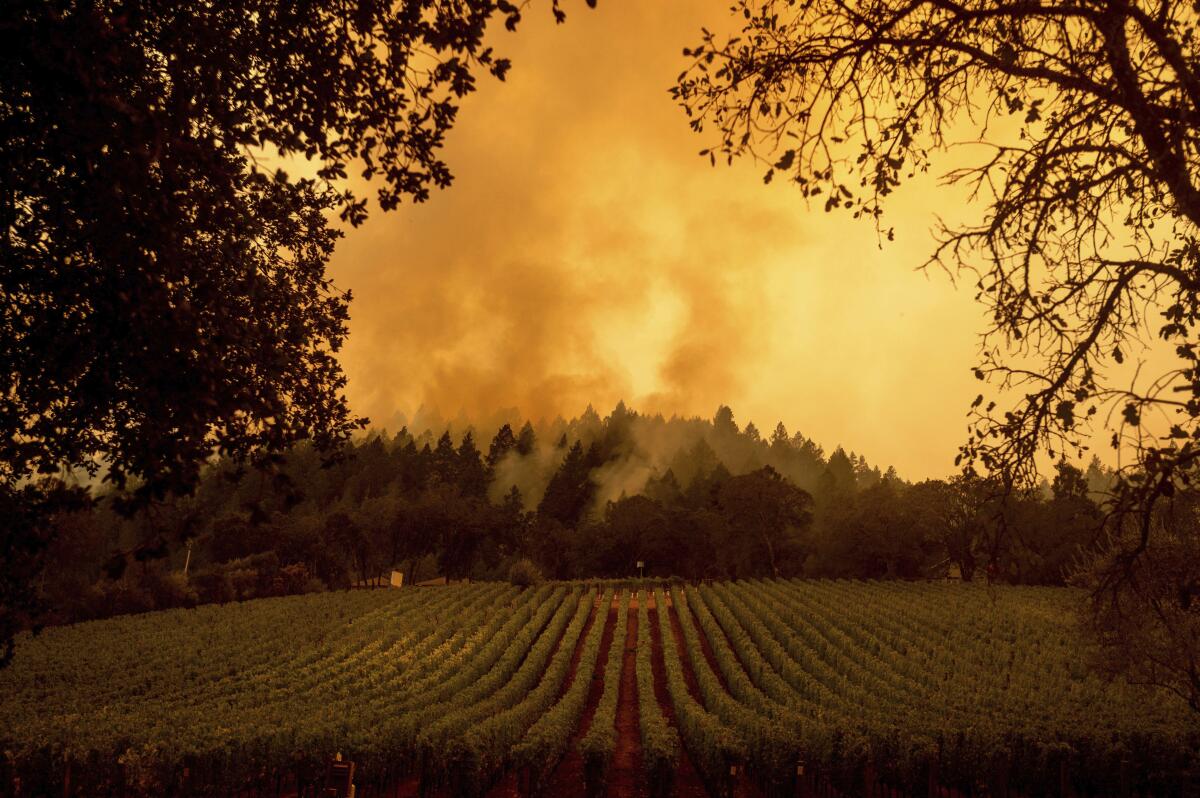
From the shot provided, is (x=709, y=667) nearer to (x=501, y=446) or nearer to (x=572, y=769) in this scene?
(x=572, y=769)

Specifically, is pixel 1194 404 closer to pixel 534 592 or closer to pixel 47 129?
pixel 47 129

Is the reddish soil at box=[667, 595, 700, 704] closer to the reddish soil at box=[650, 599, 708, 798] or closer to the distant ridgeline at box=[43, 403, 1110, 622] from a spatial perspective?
the reddish soil at box=[650, 599, 708, 798]

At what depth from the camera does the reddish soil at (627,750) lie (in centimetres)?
1534

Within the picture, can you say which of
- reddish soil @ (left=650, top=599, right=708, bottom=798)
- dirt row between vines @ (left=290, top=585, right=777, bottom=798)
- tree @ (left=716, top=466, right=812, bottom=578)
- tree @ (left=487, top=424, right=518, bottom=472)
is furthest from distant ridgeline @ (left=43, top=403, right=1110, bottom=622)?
tree @ (left=487, top=424, right=518, bottom=472)

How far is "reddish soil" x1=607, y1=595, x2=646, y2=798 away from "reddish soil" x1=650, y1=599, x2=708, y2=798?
94 centimetres

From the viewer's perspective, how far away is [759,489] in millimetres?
66125

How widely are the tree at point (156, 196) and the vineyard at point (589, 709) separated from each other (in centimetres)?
959

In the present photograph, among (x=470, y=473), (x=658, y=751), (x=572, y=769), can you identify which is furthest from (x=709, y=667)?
(x=470, y=473)

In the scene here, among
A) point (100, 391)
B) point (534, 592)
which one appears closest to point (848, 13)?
point (100, 391)

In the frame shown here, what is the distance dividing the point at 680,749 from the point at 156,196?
58.6 feet

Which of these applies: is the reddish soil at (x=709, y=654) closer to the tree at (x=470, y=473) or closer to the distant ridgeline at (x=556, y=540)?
the distant ridgeline at (x=556, y=540)

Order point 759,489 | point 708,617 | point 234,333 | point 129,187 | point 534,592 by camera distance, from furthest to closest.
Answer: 1. point 759,489
2. point 534,592
3. point 708,617
4. point 234,333
5. point 129,187

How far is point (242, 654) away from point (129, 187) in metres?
30.1

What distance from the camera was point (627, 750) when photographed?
18.4 meters
